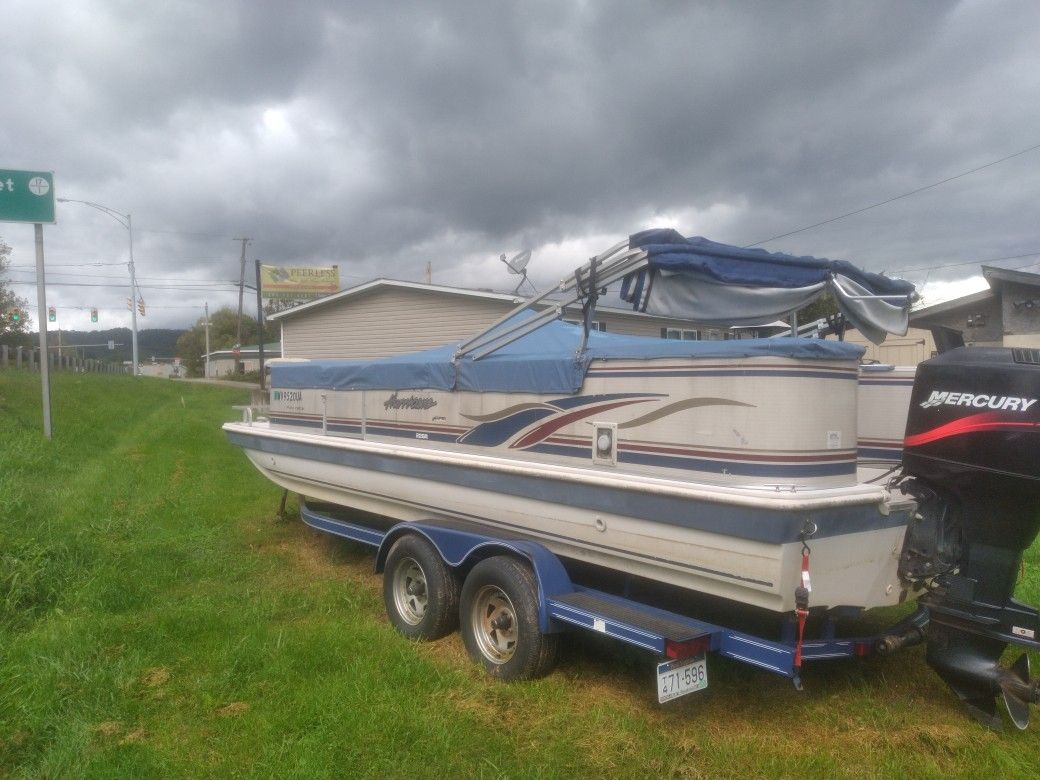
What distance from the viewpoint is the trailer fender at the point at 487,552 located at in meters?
4.77

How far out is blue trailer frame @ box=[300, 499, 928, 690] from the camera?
160 inches

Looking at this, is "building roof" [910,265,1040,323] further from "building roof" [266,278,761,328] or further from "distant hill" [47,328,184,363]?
"distant hill" [47,328,184,363]

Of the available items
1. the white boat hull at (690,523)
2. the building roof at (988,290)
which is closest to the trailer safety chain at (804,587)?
the white boat hull at (690,523)

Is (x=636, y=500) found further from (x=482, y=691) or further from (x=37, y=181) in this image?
(x=37, y=181)

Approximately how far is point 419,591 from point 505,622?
1040mm

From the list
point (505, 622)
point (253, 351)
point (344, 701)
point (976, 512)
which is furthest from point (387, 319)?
point (253, 351)

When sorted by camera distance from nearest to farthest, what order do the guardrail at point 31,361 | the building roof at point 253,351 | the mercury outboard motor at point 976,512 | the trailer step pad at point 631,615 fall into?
the mercury outboard motor at point 976,512, the trailer step pad at point 631,615, the guardrail at point 31,361, the building roof at point 253,351

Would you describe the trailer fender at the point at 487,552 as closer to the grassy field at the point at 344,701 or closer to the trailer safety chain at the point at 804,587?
the grassy field at the point at 344,701

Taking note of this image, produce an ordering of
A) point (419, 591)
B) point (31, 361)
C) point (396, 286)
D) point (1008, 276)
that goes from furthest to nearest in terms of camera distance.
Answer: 1. point (31, 361)
2. point (396, 286)
3. point (1008, 276)
4. point (419, 591)

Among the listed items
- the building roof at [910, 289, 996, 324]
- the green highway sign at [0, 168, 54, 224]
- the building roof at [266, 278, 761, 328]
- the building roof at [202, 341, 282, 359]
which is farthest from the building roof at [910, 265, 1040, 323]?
the building roof at [202, 341, 282, 359]

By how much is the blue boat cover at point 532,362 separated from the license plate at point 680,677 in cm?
158

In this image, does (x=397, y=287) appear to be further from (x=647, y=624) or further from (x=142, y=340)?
(x=142, y=340)

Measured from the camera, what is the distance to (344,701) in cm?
453

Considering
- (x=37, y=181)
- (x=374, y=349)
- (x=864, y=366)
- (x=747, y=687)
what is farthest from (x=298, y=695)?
(x=374, y=349)
